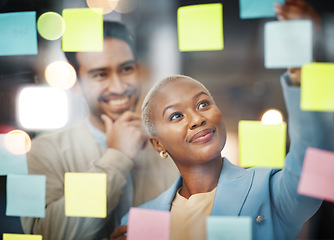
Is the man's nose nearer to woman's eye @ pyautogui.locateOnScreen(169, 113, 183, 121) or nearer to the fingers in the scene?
the fingers

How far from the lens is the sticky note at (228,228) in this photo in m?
0.92

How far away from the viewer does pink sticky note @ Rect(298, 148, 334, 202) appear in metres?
0.85

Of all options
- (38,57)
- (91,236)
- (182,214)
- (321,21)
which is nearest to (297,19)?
(321,21)

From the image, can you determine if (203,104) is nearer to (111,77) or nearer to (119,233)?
(111,77)

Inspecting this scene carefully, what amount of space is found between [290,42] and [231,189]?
493 millimetres

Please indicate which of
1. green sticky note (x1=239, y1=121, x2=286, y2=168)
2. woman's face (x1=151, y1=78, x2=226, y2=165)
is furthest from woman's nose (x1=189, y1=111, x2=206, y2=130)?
green sticky note (x1=239, y1=121, x2=286, y2=168)

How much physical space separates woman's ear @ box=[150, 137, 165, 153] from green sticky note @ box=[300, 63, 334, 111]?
46cm

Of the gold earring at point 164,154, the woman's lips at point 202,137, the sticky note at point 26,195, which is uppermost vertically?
the woman's lips at point 202,137

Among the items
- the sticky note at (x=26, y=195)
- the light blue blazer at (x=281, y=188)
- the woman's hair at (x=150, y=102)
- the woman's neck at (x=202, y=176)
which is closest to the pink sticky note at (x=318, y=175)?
the light blue blazer at (x=281, y=188)

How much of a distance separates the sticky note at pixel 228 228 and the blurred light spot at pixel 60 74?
68cm

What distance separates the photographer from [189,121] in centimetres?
92

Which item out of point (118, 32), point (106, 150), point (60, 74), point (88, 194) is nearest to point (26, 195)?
point (88, 194)

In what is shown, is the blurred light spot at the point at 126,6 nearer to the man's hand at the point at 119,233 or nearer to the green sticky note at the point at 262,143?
the green sticky note at the point at 262,143

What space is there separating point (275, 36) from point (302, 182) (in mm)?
450
